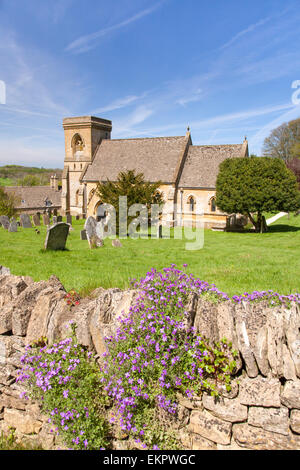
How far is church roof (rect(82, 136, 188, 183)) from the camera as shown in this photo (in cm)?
3272

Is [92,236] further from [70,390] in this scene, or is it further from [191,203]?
[191,203]

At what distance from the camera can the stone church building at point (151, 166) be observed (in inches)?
1235

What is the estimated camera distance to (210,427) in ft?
13.1

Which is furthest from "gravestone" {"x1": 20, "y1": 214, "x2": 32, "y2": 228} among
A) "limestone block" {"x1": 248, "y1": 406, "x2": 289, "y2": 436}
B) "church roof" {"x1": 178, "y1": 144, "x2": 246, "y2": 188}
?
"limestone block" {"x1": 248, "y1": 406, "x2": 289, "y2": 436}

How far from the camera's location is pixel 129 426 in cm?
387

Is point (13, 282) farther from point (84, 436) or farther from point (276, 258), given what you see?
point (276, 258)

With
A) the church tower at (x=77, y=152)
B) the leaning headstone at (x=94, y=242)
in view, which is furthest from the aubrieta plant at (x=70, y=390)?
the church tower at (x=77, y=152)

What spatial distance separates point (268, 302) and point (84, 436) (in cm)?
306

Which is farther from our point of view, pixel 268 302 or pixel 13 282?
pixel 13 282

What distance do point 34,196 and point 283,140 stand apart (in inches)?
1803

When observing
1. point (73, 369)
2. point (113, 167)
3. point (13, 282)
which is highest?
point (113, 167)

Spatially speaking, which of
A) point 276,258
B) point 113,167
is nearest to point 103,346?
point 276,258

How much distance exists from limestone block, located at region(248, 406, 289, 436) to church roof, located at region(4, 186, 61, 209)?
46924mm

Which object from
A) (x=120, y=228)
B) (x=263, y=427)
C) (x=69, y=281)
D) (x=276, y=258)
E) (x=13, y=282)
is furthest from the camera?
(x=120, y=228)
